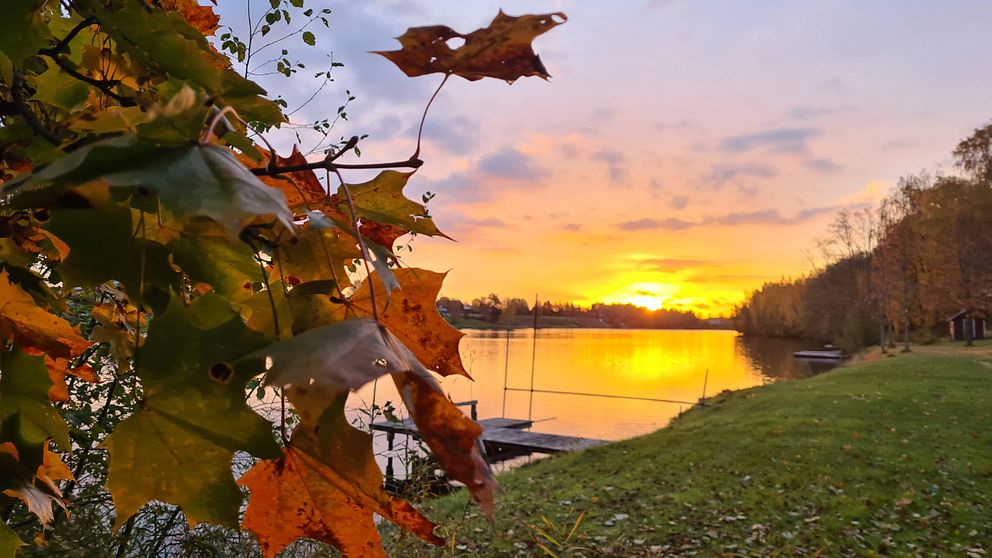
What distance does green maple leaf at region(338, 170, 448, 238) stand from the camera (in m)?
0.56

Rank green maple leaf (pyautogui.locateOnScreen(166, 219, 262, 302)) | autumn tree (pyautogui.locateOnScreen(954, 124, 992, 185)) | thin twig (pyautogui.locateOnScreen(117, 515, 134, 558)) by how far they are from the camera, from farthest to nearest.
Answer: autumn tree (pyautogui.locateOnScreen(954, 124, 992, 185)) → thin twig (pyautogui.locateOnScreen(117, 515, 134, 558)) → green maple leaf (pyautogui.locateOnScreen(166, 219, 262, 302))

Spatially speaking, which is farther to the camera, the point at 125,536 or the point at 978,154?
the point at 978,154

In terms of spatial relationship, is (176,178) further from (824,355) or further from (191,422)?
(824,355)

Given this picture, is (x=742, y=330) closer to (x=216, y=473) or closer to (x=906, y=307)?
(x=906, y=307)

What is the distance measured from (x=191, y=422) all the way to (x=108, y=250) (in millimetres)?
155

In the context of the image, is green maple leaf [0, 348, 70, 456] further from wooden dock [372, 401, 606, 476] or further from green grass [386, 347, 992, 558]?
wooden dock [372, 401, 606, 476]

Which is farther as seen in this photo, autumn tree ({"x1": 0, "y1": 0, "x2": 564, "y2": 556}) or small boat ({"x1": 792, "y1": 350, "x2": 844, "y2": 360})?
small boat ({"x1": 792, "y1": 350, "x2": 844, "y2": 360})

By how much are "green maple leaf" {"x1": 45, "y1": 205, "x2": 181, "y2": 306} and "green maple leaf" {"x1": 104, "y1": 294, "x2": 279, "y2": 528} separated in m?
0.10

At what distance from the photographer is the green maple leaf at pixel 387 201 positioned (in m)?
0.56

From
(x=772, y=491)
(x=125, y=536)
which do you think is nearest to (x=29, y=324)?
(x=125, y=536)

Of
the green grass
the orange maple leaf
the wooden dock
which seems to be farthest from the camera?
the wooden dock

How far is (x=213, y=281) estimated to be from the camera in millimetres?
504

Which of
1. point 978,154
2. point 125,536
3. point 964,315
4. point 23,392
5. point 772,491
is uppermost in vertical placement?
point 978,154

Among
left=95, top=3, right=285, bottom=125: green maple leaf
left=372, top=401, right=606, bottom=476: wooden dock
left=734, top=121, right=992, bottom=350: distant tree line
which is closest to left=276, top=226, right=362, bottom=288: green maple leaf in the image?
left=95, top=3, right=285, bottom=125: green maple leaf
